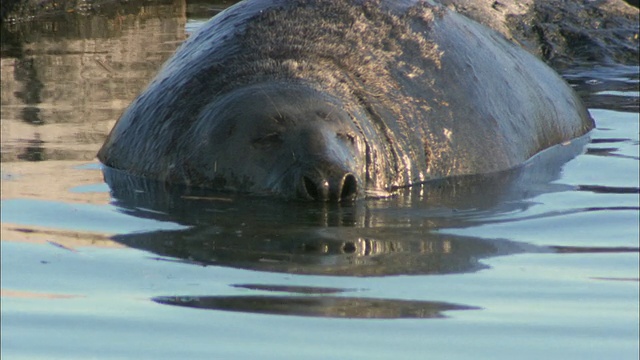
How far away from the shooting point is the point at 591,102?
10.9m

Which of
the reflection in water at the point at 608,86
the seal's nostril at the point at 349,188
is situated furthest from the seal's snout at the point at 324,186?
the reflection in water at the point at 608,86

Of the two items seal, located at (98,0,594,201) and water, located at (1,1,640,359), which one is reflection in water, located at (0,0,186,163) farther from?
seal, located at (98,0,594,201)

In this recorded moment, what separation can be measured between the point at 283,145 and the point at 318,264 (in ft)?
4.63

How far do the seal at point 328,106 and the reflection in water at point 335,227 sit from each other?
143mm

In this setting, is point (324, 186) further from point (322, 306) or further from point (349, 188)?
point (322, 306)

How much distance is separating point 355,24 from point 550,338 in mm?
3844

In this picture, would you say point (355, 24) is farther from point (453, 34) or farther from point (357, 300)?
point (357, 300)

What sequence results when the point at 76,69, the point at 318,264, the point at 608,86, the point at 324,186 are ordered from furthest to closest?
the point at 608,86, the point at 76,69, the point at 324,186, the point at 318,264

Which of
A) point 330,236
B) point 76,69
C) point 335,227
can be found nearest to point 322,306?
point 330,236

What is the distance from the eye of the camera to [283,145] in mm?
6539

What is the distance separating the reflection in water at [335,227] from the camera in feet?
17.4

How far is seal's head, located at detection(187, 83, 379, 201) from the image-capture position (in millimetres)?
6473

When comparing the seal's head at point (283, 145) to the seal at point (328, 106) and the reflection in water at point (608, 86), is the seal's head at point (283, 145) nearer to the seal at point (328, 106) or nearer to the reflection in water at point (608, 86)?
the seal at point (328, 106)

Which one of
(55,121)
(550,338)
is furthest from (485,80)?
(550,338)
